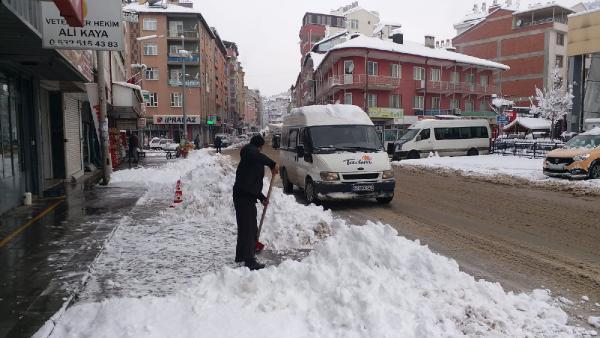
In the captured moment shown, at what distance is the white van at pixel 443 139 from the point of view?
26484 millimetres

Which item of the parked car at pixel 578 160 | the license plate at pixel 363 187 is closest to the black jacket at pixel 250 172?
the license plate at pixel 363 187

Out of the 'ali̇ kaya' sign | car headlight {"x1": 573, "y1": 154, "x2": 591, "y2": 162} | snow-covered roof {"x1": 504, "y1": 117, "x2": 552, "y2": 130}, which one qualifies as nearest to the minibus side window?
the 'ali̇ kaya' sign

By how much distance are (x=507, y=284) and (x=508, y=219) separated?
175 inches

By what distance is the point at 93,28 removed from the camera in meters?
10.2

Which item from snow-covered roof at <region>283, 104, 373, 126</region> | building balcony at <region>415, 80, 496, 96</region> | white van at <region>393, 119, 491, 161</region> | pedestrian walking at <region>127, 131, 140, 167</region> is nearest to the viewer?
snow-covered roof at <region>283, 104, 373, 126</region>

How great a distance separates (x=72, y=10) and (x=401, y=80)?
46.0 meters

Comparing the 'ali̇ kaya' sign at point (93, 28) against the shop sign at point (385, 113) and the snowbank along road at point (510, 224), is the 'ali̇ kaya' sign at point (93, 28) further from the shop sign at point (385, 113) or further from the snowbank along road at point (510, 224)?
the shop sign at point (385, 113)

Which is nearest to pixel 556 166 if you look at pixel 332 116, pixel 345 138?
pixel 345 138

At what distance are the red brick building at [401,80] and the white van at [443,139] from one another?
61.3ft

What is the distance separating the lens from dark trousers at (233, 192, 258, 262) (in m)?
5.78

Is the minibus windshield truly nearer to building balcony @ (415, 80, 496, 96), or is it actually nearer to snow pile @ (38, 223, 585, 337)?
snow pile @ (38, 223, 585, 337)

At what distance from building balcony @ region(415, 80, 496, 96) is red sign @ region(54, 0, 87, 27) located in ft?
154

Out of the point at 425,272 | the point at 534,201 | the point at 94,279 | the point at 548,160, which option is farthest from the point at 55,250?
the point at 548,160

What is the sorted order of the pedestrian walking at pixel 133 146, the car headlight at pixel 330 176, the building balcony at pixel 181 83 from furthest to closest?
the building balcony at pixel 181 83 < the pedestrian walking at pixel 133 146 < the car headlight at pixel 330 176
